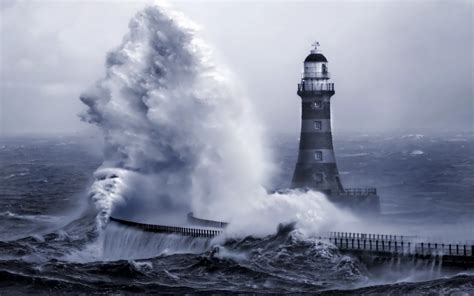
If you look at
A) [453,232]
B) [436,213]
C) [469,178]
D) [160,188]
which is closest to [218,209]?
[160,188]

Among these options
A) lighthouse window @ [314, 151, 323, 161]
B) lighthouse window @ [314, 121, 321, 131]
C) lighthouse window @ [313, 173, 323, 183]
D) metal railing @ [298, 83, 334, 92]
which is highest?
metal railing @ [298, 83, 334, 92]

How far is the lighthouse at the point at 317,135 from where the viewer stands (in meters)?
47.8

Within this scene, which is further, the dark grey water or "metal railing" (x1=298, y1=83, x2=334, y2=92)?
"metal railing" (x1=298, y1=83, x2=334, y2=92)

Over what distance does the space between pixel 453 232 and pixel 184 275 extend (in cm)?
1298

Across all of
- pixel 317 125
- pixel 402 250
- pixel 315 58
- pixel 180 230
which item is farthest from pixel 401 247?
pixel 315 58

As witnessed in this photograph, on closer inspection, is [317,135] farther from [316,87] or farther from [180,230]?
[180,230]

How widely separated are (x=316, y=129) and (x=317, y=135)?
1.02ft

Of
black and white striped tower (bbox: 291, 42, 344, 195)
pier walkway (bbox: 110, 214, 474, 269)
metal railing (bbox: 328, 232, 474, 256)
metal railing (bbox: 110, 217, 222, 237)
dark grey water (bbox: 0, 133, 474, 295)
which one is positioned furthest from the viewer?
black and white striped tower (bbox: 291, 42, 344, 195)

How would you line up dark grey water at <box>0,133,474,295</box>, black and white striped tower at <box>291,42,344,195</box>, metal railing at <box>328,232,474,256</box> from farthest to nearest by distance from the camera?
black and white striped tower at <box>291,42,344,195</box>, metal railing at <box>328,232,474,256</box>, dark grey water at <box>0,133,474,295</box>

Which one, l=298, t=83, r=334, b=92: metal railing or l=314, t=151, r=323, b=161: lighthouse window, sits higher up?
l=298, t=83, r=334, b=92: metal railing

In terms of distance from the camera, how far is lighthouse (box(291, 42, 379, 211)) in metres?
47.8

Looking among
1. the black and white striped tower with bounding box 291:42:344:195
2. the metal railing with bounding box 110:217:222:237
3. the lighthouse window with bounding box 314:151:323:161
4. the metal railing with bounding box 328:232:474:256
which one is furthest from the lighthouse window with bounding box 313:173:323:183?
the metal railing with bounding box 328:232:474:256

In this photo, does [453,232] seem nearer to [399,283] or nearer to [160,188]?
[399,283]

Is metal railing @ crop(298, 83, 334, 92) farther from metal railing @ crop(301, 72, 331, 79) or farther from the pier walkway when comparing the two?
the pier walkway
